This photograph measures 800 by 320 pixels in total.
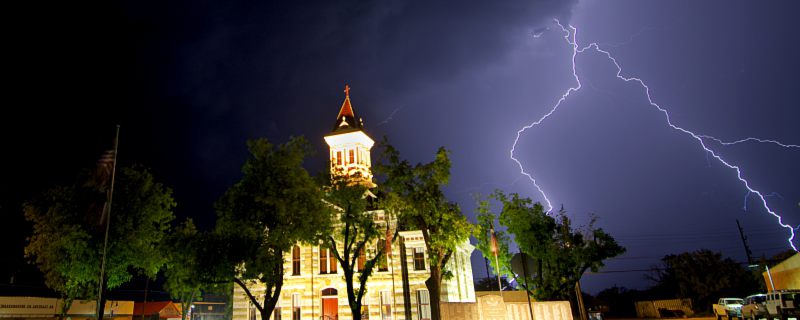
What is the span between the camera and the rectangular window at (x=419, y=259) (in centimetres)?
3544

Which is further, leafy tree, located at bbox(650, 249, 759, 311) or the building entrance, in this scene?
leafy tree, located at bbox(650, 249, 759, 311)

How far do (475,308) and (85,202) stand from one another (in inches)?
955

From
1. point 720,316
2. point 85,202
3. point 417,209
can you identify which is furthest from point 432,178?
point 720,316

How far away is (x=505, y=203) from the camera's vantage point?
35125mm

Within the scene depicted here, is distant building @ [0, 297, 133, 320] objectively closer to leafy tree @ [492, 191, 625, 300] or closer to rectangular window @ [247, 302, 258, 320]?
rectangular window @ [247, 302, 258, 320]

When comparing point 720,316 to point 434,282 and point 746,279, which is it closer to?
point 434,282

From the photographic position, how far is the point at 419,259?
35781 mm

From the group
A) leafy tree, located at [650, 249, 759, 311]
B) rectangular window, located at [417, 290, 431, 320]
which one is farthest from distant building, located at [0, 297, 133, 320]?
leafy tree, located at [650, 249, 759, 311]

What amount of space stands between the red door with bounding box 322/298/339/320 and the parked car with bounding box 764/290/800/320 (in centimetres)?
2761

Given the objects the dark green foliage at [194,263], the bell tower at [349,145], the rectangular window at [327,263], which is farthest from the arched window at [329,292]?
the bell tower at [349,145]

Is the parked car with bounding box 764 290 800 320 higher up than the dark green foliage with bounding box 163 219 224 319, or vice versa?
the dark green foliage with bounding box 163 219 224 319

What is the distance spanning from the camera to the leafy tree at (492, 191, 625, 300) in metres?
32.7

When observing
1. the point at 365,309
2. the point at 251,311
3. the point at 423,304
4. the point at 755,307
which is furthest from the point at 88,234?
the point at 755,307

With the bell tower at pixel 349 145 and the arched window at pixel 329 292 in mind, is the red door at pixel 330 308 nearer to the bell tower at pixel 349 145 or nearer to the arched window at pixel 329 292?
the arched window at pixel 329 292
